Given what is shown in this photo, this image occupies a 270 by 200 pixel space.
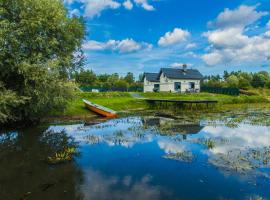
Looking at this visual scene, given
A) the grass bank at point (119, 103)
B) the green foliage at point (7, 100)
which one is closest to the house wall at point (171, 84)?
the grass bank at point (119, 103)

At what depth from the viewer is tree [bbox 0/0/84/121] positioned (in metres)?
16.2

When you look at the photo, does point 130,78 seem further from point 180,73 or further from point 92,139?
point 92,139

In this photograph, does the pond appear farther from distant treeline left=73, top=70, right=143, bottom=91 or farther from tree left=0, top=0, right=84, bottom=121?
distant treeline left=73, top=70, right=143, bottom=91

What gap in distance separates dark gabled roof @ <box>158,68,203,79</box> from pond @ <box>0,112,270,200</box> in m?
38.7

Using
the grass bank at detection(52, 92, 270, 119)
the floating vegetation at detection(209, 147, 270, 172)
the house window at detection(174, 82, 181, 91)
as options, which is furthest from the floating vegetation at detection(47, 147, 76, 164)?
the house window at detection(174, 82, 181, 91)

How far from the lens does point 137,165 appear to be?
10109 millimetres

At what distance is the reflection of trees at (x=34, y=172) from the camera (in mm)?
7561

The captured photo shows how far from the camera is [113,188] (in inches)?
310

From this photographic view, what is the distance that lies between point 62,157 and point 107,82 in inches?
2692

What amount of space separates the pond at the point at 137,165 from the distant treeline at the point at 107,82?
43067 mm

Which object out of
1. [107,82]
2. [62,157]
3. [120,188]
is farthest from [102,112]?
[107,82]

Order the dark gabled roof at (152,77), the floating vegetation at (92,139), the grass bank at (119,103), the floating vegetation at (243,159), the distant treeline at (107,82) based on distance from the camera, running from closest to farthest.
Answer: the floating vegetation at (243,159) < the floating vegetation at (92,139) < the grass bank at (119,103) < the dark gabled roof at (152,77) < the distant treeline at (107,82)

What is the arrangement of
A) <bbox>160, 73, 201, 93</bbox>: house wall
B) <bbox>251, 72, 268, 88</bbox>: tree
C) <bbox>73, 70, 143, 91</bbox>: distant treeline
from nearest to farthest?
1. <bbox>160, 73, 201, 93</bbox>: house wall
2. <bbox>73, 70, 143, 91</bbox>: distant treeline
3. <bbox>251, 72, 268, 88</bbox>: tree

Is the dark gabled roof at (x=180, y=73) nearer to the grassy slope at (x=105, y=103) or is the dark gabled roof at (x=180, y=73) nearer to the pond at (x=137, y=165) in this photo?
the grassy slope at (x=105, y=103)
